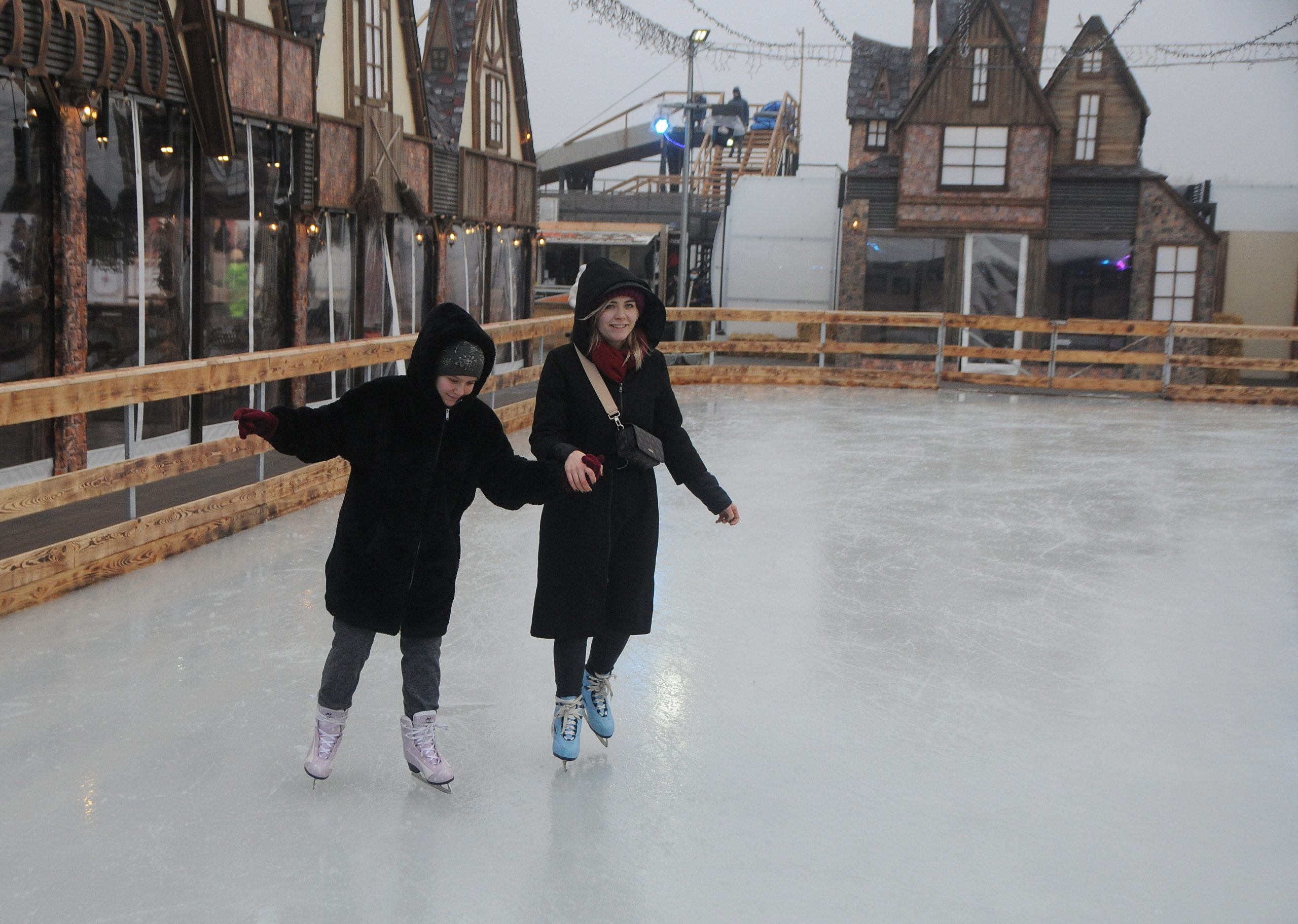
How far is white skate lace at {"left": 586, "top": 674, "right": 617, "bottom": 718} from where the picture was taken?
3.45 meters

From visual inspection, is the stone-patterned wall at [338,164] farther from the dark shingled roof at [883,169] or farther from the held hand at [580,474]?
A: the dark shingled roof at [883,169]

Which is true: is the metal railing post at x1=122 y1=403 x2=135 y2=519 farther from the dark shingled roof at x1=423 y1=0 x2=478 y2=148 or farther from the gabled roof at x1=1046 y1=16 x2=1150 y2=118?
the gabled roof at x1=1046 y1=16 x2=1150 y2=118

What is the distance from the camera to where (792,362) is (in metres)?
19.7

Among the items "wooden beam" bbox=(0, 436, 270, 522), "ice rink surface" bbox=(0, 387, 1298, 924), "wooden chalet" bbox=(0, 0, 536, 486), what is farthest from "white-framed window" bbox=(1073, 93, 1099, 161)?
"wooden beam" bbox=(0, 436, 270, 522)

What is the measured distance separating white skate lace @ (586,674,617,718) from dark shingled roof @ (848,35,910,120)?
80.4 feet

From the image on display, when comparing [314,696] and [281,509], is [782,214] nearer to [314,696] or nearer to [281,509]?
[281,509]

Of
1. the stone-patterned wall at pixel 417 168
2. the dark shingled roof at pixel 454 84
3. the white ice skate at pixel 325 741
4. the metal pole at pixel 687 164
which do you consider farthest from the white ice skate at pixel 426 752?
the metal pole at pixel 687 164

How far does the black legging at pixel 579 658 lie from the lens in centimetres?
330

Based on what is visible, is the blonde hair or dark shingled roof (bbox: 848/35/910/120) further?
dark shingled roof (bbox: 848/35/910/120)

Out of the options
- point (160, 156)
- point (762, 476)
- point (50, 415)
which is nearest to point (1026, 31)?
point (762, 476)

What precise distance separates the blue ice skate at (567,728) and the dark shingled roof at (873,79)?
24.6 meters

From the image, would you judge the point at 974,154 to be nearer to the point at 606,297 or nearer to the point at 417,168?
the point at 417,168

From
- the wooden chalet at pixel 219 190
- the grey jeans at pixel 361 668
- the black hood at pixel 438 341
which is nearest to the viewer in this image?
the black hood at pixel 438 341

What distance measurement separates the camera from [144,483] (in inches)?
218
